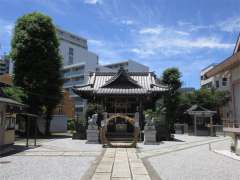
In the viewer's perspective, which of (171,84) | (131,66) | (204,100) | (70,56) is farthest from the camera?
(131,66)

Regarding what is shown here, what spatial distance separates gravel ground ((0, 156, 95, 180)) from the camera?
32.1 ft

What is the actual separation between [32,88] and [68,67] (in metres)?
61.3

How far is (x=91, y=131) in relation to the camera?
2416 centimetres

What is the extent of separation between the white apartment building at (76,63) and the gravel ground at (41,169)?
198 ft

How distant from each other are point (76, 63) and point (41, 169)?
279 ft

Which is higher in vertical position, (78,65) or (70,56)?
(70,56)

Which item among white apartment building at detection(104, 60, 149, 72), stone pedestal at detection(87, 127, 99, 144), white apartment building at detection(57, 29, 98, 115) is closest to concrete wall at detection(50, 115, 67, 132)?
white apartment building at detection(57, 29, 98, 115)

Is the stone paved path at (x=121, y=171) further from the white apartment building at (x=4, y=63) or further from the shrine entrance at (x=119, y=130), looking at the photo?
the white apartment building at (x=4, y=63)

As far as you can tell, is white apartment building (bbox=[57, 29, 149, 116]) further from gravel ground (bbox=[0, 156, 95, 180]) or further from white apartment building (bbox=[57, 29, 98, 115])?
gravel ground (bbox=[0, 156, 95, 180])

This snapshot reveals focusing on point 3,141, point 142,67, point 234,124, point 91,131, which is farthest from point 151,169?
point 142,67

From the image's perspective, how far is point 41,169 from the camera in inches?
443

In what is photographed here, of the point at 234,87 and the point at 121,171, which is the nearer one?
the point at 121,171

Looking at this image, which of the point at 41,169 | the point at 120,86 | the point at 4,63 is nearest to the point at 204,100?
the point at 120,86

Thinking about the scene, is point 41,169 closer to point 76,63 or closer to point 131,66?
point 76,63
